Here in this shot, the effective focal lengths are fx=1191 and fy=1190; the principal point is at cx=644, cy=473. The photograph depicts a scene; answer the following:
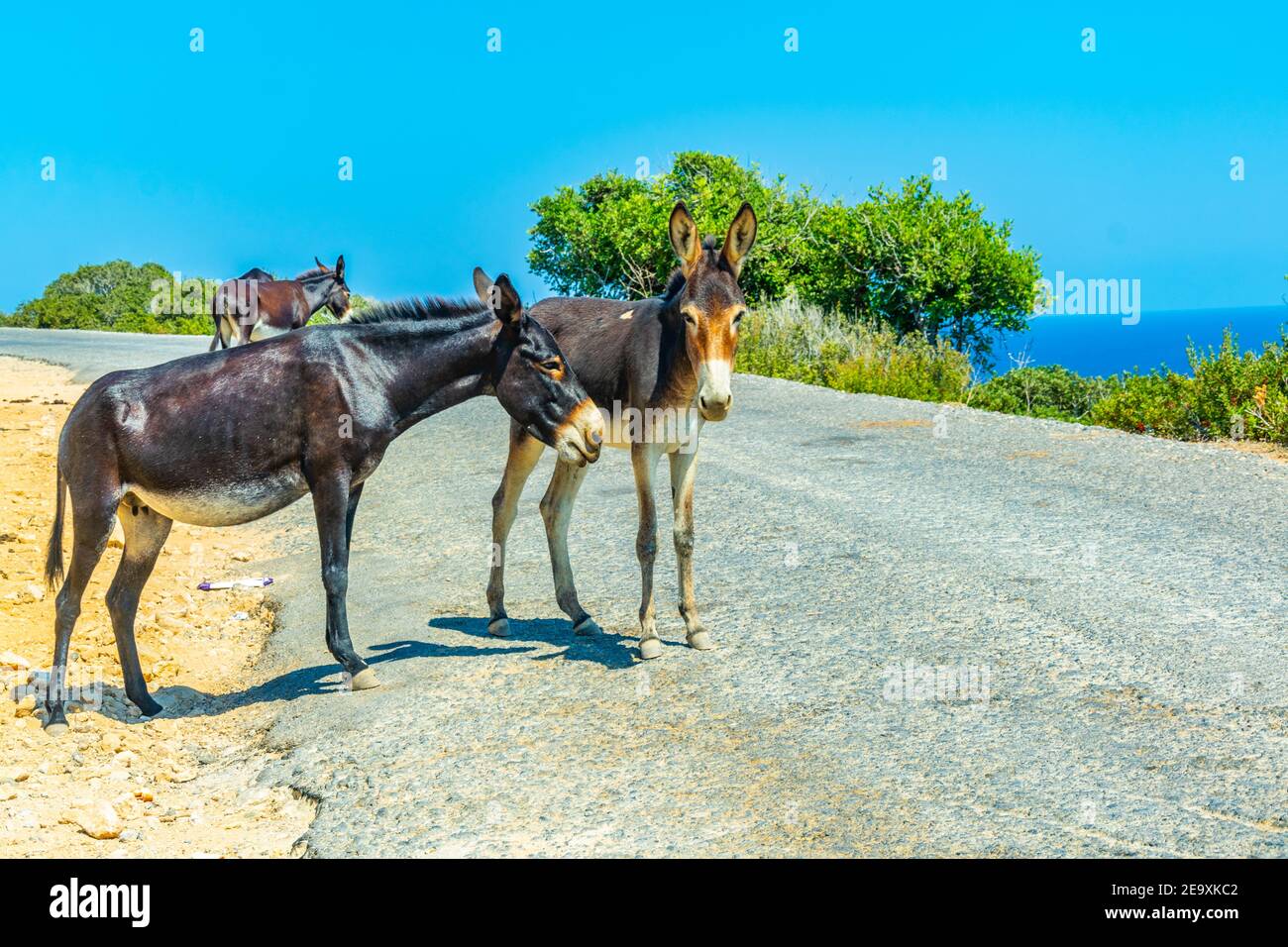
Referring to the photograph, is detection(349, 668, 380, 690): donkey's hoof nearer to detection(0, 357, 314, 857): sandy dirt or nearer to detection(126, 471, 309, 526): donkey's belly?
detection(0, 357, 314, 857): sandy dirt

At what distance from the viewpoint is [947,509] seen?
414 inches

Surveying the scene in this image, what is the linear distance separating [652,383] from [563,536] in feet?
4.44

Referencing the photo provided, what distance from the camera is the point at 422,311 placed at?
22.0ft

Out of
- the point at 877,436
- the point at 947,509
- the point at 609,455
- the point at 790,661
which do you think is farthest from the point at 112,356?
the point at 790,661

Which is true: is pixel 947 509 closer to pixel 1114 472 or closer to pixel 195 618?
pixel 1114 472

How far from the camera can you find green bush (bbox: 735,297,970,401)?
67.4 feet

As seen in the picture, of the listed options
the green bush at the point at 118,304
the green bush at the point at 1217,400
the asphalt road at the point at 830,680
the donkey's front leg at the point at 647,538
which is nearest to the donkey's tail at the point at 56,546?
the asphalt road at the point at 830,680

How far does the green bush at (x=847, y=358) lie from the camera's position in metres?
20.5

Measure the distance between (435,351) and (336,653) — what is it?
1727 millimetres

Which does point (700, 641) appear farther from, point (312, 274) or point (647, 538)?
point (312, 274)

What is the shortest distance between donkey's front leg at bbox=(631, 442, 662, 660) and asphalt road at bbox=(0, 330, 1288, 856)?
15 cm

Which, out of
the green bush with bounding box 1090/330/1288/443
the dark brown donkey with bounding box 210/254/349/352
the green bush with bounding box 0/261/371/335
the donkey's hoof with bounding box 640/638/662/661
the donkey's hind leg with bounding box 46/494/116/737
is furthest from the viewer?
the green bush with bounding box 0/261/371/335

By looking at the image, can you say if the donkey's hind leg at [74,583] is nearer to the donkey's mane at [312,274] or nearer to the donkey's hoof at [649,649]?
the donkey's hoof at [649,649]

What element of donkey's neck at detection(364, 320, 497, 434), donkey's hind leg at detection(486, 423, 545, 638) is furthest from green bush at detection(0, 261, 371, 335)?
donkey's neck at detection(364, 320, 497, 434)
